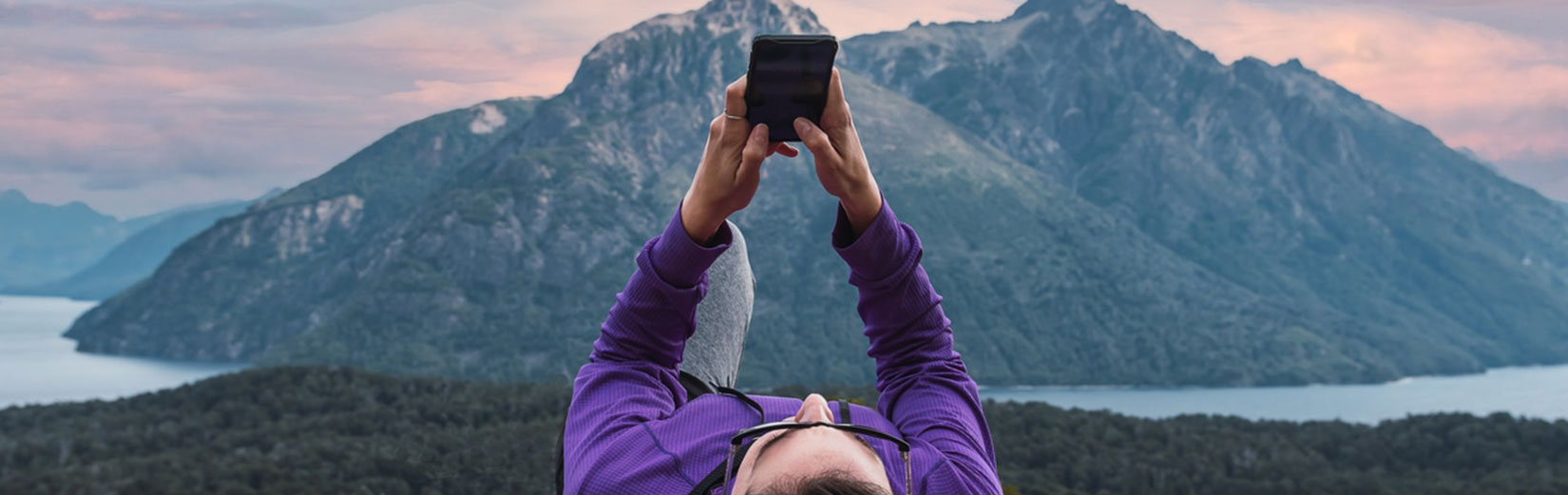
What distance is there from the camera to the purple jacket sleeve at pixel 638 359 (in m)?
2.10

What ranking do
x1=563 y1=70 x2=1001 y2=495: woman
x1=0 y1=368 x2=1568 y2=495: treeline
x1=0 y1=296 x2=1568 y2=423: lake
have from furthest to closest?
x1=0 y1=296 x2=1568 y2=423: lake
x1=0 y1=368 x2=1568 y2=495: treeline
x1=563 y1=70 x2=1001 y2=495: woman

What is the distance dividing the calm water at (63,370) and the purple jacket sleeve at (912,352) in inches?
4333

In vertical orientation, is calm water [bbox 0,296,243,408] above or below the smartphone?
below

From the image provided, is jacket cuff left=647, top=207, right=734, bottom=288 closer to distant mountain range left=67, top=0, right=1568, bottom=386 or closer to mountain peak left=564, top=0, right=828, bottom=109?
distant mountain range left=67, top=0, right=1568, bottom=386

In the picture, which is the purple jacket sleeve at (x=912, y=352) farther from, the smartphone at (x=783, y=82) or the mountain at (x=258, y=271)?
the mountain at (x=258, y=271)

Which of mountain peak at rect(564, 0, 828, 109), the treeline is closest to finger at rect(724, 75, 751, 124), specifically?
the treeline

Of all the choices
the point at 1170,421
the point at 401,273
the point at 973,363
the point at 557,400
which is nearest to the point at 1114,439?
the point at 1170,421

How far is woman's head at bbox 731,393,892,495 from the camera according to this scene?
1.62 meters

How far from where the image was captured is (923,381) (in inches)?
92.2

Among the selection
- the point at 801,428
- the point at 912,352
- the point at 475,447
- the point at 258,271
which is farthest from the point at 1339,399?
the point at 801,428

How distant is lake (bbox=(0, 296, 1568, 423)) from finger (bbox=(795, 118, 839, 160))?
116 meters

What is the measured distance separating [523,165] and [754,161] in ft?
571

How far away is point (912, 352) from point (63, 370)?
15267cm

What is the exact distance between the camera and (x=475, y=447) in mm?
46500
